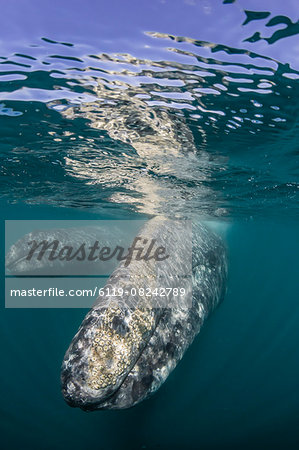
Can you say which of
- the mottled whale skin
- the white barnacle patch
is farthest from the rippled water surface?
the white barnacle patch

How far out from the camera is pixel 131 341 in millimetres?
4691

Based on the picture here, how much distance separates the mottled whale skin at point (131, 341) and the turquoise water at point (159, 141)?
13.9ft

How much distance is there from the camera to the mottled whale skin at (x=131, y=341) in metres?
4.07

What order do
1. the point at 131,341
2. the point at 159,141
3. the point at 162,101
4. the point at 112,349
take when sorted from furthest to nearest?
the point at 159,141, the point at 162,101, the point at 131,341, the point at 112,349

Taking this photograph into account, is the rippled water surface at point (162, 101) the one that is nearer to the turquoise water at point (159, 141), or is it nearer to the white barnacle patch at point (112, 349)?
the turquoise water at point (159, 141)

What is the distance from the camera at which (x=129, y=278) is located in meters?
6.03

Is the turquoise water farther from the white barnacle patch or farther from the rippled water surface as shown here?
the white barnacle patch

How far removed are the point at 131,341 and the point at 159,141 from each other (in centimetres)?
626

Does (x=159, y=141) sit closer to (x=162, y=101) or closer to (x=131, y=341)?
(x=162, y=101)

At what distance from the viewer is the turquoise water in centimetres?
470

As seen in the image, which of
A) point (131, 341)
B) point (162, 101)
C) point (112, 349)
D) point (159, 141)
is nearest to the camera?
point (112, 349)

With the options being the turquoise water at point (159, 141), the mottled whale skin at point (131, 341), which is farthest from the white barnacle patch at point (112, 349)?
the turquoise water at point (159, 141)

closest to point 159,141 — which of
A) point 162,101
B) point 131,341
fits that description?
point 162,101

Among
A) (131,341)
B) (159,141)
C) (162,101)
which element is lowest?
(131,341)
